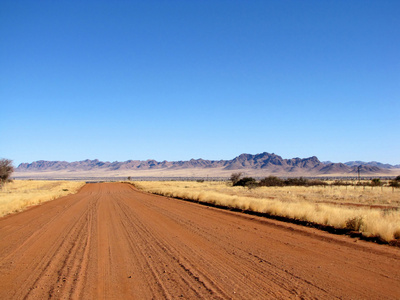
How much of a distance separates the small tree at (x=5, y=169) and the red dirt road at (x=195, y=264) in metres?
52.7

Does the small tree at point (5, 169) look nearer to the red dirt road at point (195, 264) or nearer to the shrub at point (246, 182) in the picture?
the shrub at point (246, 182)

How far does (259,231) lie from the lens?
12.5 m

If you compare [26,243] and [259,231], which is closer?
[26,243]

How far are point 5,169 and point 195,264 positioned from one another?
204 feet

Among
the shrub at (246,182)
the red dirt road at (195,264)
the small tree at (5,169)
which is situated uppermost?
the small tree at (5,169)

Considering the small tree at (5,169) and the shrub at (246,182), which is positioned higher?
the small tree at (5,169)

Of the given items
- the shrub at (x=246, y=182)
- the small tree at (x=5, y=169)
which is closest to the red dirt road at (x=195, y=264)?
the shrub at (x=246, y=182)

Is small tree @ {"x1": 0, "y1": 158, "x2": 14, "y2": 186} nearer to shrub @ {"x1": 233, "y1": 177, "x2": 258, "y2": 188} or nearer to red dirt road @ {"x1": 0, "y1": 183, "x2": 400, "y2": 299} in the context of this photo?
shrub @ {"x1": 233, "y1": 177, "x2": 258, "y2": 188}

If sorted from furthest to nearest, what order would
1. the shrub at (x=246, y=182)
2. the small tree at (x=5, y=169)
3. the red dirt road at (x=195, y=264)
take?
Answer: the shrub at (x=246, y=182), the small tree at (x=5, y=169), the red dirt road at (x=195, y=264)

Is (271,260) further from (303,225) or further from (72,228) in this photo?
(72,228)

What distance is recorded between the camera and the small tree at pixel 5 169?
191 feet

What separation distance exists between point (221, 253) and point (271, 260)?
1.46 m

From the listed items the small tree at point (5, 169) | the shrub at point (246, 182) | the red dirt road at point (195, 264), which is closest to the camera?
the red dirt road at point (195, 264)

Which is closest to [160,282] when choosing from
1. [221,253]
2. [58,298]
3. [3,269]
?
[58,298]
